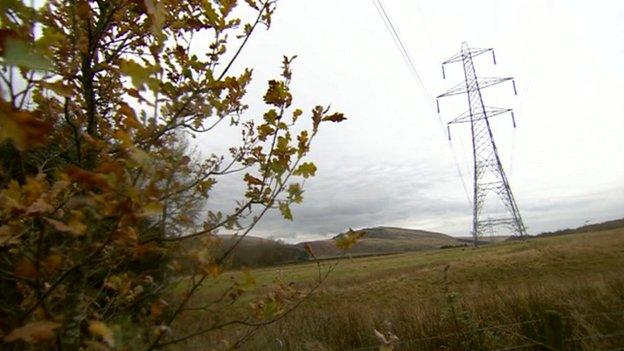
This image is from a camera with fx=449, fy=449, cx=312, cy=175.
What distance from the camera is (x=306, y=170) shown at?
1.91 metres

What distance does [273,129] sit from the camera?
204cm

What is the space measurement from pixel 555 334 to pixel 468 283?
2028 cm

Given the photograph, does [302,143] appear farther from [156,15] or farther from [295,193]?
[156,15]

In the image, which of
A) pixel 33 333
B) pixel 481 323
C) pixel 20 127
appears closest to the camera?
pixel 20 127

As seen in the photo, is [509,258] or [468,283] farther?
[509,258]

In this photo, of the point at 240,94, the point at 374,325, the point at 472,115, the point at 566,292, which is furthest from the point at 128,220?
the point at 472,115

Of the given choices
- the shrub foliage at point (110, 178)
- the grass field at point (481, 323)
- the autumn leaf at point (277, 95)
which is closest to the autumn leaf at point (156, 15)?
the shrub foliage at point (110, 178)

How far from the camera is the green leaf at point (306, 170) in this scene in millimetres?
1907

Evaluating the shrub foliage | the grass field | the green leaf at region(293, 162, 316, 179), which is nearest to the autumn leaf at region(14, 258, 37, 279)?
the shrub foliage

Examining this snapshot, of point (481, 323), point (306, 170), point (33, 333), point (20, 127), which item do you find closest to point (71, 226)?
point (33, 333)

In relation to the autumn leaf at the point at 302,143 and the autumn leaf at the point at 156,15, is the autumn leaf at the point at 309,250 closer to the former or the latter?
the autumn leaf at the point at 302,143

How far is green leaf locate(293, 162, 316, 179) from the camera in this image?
1.91 metres

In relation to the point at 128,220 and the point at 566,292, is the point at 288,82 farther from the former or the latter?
the point at 566,292

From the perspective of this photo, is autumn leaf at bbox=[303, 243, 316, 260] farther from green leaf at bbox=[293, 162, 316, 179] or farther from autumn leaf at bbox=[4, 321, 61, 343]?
autumn leaf at bbox=[4, 321, 61, 343]
